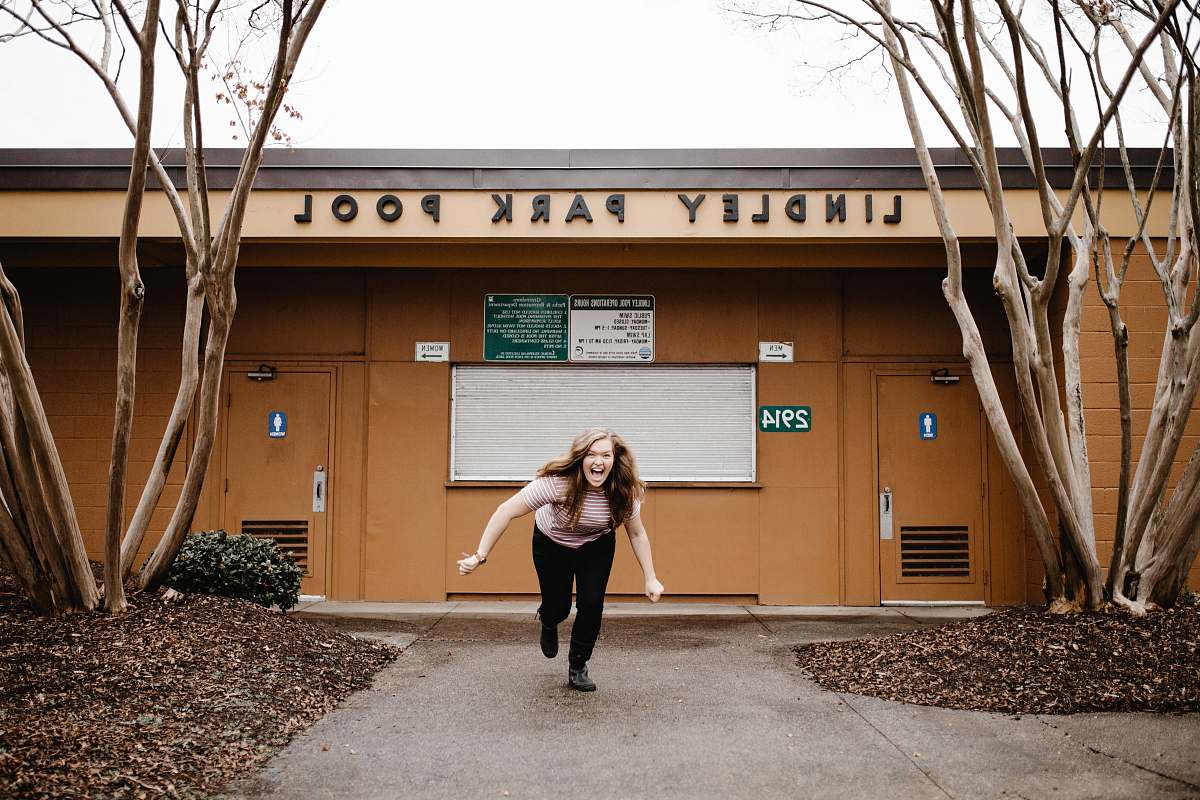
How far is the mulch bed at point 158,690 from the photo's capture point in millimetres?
4098

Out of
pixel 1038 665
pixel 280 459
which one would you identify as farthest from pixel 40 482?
pixel 1038 665

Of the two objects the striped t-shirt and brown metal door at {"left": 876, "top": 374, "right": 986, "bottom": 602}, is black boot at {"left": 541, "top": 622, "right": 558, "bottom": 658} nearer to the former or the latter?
the striped t-shirt

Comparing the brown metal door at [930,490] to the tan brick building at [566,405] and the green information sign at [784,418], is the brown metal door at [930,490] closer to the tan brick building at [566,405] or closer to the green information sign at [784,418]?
the tan brick building at [566,405]

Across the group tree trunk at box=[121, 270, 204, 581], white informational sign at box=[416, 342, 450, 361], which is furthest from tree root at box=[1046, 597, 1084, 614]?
tree trunk at box=[121, 270, 204, 581]

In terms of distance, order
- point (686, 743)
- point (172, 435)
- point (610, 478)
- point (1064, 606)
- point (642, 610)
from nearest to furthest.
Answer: point (686, 743)
point (610, 478)
point (1064, 606)
point (172, 435)
point (642, 610)

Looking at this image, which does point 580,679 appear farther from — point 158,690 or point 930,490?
point 930,490

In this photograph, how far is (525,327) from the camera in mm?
9953

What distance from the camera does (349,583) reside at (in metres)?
9.80

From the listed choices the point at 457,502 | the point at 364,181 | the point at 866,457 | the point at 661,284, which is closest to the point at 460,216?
the point at 364,181

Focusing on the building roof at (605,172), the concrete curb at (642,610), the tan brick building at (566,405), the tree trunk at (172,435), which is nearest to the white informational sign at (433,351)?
the tan brick building at (566,405)

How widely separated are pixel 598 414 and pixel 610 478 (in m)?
4.32

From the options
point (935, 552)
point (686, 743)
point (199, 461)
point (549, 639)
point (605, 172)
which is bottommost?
point (686, 743)

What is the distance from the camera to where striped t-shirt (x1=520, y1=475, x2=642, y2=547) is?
221 inches

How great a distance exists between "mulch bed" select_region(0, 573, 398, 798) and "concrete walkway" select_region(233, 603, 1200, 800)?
24cm
